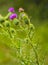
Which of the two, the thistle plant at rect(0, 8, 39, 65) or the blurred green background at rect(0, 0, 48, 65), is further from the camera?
the blurred green background at rect(0, 0, 48, 65)

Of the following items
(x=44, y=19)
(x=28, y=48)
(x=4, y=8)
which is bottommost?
(x=28, y=48)

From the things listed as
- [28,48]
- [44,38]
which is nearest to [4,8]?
[44,38]

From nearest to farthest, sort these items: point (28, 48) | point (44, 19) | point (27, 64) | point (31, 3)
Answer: point (27, 64) → point (28, 48) → point (44, 19) → point (31, 3)

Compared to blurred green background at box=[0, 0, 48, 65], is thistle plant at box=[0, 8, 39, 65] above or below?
below

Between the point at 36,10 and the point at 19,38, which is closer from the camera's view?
the point at 19,38

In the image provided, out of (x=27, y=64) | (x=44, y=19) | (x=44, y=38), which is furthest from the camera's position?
(x=44, y=19)

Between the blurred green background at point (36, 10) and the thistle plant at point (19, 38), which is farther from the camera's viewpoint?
the blurred green background at point (36, 10)

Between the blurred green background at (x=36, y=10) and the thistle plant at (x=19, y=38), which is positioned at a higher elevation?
the blurred green background at (x=36, y=10)

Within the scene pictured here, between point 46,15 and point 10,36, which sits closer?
point 10,36

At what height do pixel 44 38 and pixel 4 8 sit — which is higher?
pixel 4 8

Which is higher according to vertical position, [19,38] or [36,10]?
[36,10]

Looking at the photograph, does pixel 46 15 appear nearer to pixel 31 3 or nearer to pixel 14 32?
pixel 31 3
